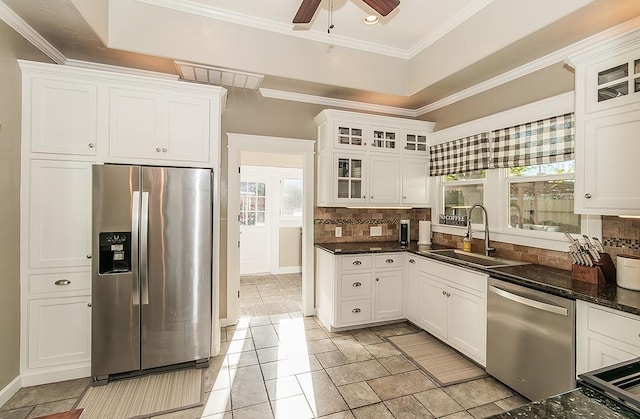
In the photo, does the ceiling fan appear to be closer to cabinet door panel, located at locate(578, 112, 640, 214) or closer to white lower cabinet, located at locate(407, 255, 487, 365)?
cabinet door panel, located at locate(578, 112, 640, 214)

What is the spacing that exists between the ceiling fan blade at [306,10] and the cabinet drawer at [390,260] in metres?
2.48

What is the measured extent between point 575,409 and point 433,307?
2.57 meters

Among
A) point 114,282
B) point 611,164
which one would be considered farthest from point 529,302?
point 114,282

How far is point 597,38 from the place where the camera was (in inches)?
95.0

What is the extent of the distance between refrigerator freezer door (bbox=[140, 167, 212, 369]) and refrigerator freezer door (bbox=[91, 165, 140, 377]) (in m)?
0.08

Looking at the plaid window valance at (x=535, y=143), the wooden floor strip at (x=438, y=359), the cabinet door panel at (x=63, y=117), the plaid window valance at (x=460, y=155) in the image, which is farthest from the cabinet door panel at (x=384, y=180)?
the cabinet door panel at (x=63, y=117)

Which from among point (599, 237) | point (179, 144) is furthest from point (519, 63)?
point (179, 144)

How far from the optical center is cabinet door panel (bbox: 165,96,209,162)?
2.76 m

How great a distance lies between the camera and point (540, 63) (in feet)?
9.21

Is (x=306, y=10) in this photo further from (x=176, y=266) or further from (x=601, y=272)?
(x=601, y=272)

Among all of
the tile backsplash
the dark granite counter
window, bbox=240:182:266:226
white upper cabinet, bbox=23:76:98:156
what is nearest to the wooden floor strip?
the tile backsplash

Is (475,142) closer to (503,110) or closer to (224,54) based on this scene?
(503,110)

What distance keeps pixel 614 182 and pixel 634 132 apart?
32 cm

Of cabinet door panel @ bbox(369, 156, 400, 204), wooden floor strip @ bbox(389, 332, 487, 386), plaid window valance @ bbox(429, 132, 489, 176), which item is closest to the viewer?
wooden floor strip @ bbox(389, 332, 487, 386)
